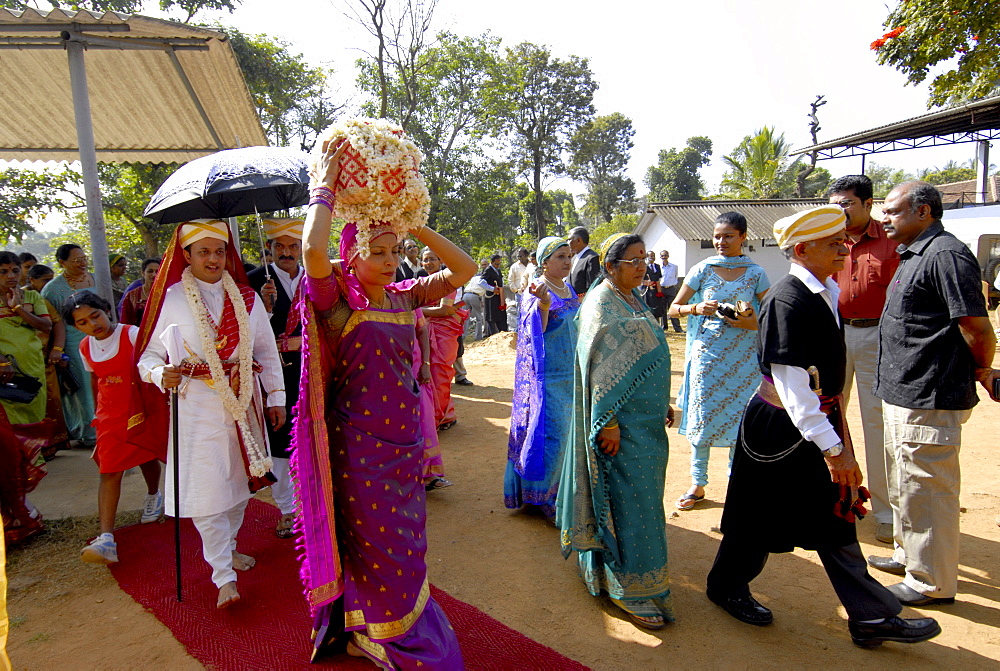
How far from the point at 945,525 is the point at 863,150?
738 inches

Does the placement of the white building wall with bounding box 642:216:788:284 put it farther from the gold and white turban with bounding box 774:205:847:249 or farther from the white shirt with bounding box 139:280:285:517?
the white shirt with bounding box 139:280:285:517

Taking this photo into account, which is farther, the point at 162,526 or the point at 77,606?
the point at 162,526

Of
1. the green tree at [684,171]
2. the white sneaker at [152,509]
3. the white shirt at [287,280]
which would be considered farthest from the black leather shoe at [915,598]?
the green tree at [684,171]

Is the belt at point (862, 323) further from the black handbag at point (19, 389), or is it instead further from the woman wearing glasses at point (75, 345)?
the woman wearing glasses at point (75, 345)

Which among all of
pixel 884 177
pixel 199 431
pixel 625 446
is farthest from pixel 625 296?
pixel 884 177

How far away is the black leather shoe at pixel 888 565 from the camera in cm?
358

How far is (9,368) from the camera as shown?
4.48 metres

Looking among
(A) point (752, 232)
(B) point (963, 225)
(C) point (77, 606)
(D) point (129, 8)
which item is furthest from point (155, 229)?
(B) point (963, 225)

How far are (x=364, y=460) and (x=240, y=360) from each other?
1391 mm

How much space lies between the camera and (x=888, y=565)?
3604 millimetres

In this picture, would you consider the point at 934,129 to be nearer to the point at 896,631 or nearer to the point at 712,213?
the point at 712,213

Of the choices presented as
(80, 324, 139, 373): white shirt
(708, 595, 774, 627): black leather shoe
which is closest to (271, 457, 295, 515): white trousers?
(80, 324, 139, 373): white shirt

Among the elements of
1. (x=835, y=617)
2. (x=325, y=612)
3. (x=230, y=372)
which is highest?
(x=230, y=372)

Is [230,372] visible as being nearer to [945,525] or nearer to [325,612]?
[325,612]
